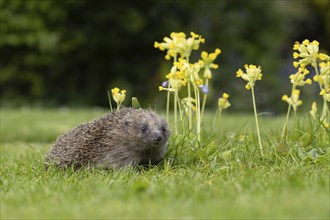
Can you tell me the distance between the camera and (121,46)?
1742cm

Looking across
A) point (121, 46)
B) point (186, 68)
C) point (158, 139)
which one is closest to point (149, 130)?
point (158, 139)

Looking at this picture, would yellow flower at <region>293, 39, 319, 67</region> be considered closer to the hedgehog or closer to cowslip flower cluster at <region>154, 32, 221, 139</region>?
cowslip flower cluster at <region>154, 32, 221, 139</region>

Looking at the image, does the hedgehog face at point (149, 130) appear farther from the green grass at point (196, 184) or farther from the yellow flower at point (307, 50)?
the yellow flower at point (307, 50)

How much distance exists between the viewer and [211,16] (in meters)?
18.3

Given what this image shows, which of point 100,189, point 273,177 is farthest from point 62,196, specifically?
point 273,177

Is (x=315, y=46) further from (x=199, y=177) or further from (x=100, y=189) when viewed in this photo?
(x=100, y=189)

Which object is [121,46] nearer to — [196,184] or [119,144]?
[119,144]

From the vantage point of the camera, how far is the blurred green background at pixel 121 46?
1659 cm

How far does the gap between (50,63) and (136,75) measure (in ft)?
7.03

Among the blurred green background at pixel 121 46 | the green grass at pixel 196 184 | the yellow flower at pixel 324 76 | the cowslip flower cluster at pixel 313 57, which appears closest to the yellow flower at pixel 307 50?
the cowslip flower cluster at pixel 313 57

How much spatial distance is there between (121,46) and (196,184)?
41.8 ft

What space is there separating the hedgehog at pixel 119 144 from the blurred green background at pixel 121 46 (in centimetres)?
1023

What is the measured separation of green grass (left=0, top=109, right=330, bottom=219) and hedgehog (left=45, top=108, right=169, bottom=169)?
0.49 ft

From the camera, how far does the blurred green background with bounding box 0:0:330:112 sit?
16594 mm
